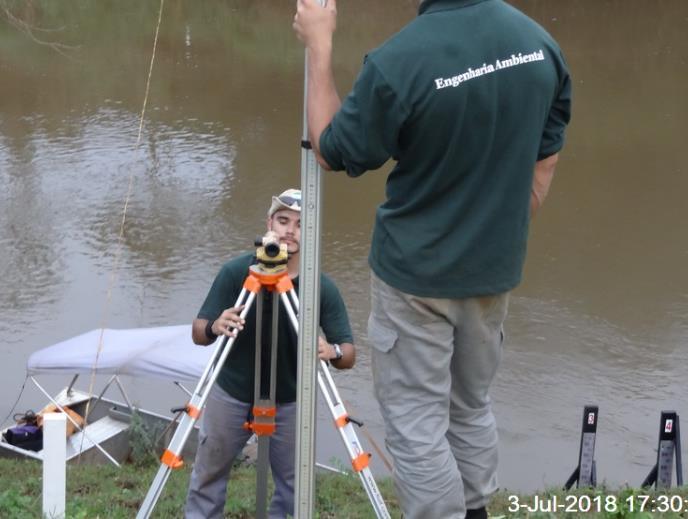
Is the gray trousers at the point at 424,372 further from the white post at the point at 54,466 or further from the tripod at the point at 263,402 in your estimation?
the white post at the point at 54,466

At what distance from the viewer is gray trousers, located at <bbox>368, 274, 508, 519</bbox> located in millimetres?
2629

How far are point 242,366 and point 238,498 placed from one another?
1429mm

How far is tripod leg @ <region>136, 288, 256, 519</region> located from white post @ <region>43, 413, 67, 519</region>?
0.48m

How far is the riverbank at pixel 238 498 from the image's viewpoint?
12.9 ft

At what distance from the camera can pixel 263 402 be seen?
147 inches

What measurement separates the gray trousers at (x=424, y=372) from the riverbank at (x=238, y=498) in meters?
0.71

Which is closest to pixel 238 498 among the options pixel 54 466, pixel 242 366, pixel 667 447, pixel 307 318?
pixel 242 366

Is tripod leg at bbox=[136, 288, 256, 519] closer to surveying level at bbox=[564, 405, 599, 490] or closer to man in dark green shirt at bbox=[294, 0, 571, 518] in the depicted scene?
man in dark green shirt at bbox=[294, 0, 571, 518]

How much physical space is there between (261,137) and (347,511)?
38.1ft

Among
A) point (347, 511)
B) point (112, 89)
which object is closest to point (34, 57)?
point (112, 89)

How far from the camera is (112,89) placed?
1853 cm

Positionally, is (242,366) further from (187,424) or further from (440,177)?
(440,177)
